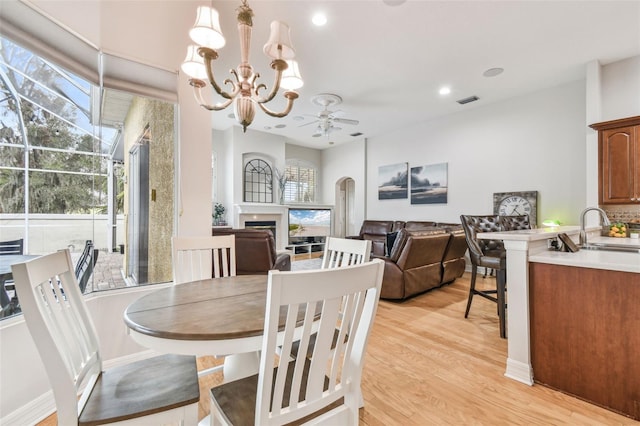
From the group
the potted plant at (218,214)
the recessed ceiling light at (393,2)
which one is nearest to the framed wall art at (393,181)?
the potted plant at (218,214)

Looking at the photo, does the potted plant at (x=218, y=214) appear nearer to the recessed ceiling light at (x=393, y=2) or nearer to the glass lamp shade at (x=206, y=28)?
the glass lamp shade at (x=206, y=28)

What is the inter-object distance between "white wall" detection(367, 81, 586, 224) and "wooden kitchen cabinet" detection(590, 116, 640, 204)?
709mm

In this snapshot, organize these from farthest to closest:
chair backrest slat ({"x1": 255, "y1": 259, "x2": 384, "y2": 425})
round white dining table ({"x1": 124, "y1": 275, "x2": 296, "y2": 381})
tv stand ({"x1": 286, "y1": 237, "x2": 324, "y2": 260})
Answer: tv stand ({"x1": 286, "y1": 237, "x2": 324, "y2": 260}) → round white dining table ({"x1": 124, "y1": 275, "x2": 296, "y2": 381}) → chair backrest slat ({"x1": 255, "y1": 259, "x2": 384, "y2": 425})

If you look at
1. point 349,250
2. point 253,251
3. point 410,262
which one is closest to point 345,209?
point 410,262

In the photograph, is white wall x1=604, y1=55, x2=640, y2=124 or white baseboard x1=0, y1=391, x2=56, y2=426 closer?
white baseboard x1=0, y1=391, x2=56, y2=426

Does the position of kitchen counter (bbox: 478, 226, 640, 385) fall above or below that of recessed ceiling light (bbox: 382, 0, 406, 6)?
below

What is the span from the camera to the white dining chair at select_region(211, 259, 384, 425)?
775 millimetres

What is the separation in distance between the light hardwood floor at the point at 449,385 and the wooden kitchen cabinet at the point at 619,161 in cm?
236

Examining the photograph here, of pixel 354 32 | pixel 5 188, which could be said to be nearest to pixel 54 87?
pixel 5 188

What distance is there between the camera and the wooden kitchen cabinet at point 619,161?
3.39 m

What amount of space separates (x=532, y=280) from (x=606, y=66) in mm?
3953

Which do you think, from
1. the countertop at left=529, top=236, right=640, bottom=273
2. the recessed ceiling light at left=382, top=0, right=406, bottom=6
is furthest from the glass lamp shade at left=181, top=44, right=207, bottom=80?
the countertop at left=529, top=236, right=640, bottom=273

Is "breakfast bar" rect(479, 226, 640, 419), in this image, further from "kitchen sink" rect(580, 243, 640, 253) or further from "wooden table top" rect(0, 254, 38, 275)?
"wooden table top" rect(0, 254, 38, 275)

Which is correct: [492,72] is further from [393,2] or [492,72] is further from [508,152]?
[393,2]
